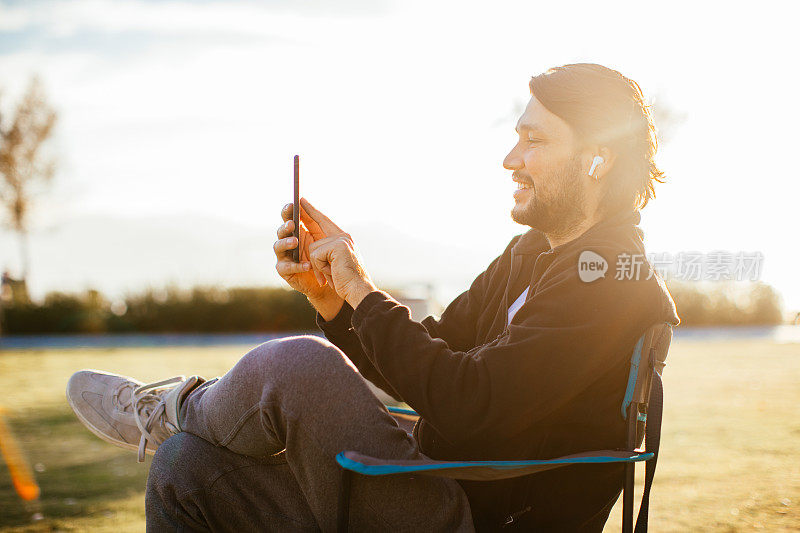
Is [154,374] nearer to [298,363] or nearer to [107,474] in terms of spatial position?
[107,474]

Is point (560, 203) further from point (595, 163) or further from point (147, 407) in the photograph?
point (147, 407)

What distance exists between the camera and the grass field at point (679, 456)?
3.22 meters

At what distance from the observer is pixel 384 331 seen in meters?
1.60

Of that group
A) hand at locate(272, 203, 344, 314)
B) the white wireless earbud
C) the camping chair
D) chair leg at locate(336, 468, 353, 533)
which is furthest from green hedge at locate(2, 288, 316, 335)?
chair leg at locate(336, 468, 353, 533)

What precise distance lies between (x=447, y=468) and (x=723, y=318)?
14678mm

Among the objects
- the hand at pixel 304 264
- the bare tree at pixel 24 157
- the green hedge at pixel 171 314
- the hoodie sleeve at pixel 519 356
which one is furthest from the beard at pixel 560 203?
the bare tree at pixel 24 157

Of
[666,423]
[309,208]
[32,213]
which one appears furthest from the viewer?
[32,213]

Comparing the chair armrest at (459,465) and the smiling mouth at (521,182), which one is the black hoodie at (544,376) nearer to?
the chair armrest at (459,465)

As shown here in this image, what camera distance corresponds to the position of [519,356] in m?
1.53

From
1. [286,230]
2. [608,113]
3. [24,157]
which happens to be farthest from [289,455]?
[24,157]

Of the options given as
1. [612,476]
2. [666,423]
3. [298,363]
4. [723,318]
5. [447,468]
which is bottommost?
[723,318]

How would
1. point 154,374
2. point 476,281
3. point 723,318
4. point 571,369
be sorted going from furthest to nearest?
point 723,318
point 154,374
point 476,281
point 571,369

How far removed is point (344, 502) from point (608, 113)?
1146 mm

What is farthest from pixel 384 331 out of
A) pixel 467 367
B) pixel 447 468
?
pixel 447 468
